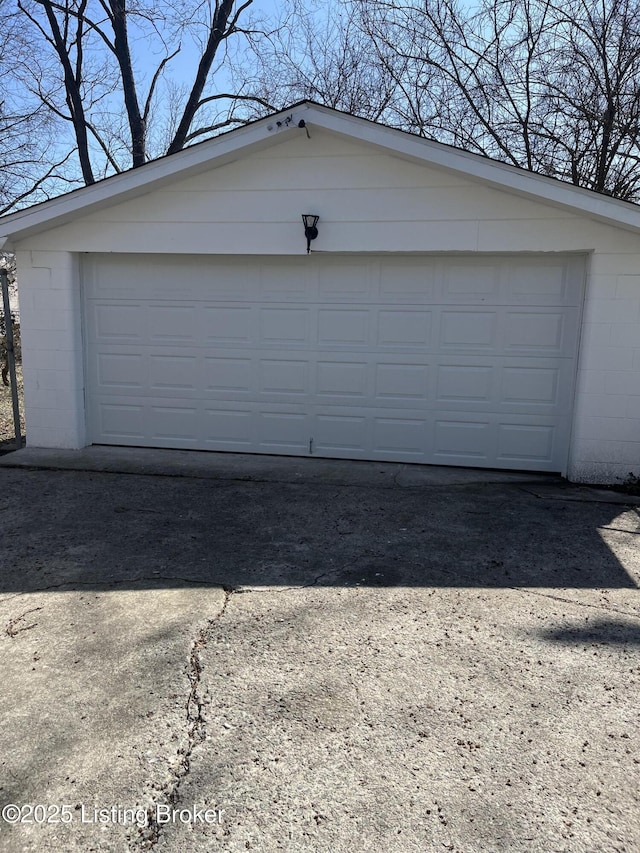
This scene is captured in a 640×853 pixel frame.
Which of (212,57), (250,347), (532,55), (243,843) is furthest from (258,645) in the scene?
(212,57)

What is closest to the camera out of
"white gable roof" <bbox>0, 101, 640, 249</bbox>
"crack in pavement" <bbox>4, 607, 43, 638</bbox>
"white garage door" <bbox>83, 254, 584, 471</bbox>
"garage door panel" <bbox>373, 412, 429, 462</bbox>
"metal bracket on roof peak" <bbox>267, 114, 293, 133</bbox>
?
"crack in pavement" <bbox>4, 607, 43, 638</bbox>

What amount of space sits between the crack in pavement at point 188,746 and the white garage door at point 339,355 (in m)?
3.96

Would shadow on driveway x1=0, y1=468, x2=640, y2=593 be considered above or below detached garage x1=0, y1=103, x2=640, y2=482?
below

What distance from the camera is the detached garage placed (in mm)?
6168

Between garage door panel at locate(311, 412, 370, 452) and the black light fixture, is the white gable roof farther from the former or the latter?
garage door panel at locate(311, 412, 370, 452)

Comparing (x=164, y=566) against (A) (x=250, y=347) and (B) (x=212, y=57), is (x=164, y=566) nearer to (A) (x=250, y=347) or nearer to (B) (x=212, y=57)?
(A) (x=250, y=347)

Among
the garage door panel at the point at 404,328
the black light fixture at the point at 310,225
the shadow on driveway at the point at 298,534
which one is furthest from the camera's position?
the garage door panel at the point at 404,328

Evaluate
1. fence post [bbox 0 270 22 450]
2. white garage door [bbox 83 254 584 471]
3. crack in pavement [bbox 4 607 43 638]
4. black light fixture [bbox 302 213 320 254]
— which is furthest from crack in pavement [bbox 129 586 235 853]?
fence post [bbox 0 270 22 450]

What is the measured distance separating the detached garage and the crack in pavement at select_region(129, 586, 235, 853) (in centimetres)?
405

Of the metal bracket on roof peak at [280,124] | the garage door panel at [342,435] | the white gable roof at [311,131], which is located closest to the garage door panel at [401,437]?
the garage door panel at [342,435]

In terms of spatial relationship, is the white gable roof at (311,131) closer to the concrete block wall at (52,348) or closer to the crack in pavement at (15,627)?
the concrete block wall at (52,348)

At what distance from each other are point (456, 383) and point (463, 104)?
8058 mm

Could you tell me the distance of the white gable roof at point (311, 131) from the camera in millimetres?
5770

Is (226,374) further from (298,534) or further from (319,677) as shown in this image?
(319,677)
